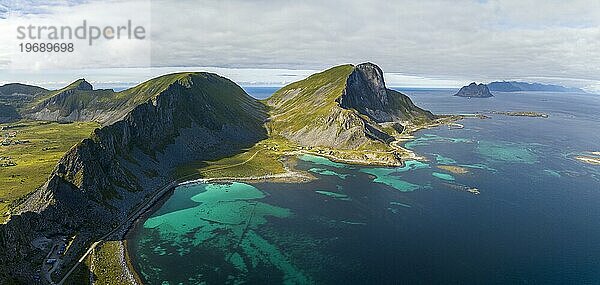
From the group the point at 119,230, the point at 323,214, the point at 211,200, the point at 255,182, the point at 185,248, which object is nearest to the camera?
the point at 185,248

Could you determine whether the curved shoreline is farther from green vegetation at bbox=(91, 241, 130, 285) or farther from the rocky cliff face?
the rocky cliff face

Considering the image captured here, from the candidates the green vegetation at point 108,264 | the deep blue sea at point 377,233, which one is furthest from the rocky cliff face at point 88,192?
the deep blue sea at point 377,233

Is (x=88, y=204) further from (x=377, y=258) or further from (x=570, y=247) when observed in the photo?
(x=570, y=247)

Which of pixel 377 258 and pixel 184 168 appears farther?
pixel 184 168

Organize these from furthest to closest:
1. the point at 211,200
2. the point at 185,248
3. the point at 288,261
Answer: the point at 211,200
the point at 185,248
the point at 288,261

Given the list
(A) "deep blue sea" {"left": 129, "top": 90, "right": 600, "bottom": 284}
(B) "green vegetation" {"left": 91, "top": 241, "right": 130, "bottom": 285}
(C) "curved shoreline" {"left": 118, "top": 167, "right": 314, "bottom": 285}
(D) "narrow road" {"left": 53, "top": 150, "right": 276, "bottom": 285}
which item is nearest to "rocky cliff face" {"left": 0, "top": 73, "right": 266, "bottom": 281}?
(D) "narrow road" {"left": 53, "top": 150, "right": 276, "bottom": 285}

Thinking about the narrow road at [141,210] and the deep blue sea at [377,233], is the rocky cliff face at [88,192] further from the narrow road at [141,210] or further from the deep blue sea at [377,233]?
the deep blue sea at [377,233]

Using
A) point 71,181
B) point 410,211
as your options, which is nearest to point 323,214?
point 410,211

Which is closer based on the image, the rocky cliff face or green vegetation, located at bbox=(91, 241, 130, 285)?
green vegetation, located at bbox=(91, 241, 130, 285)
